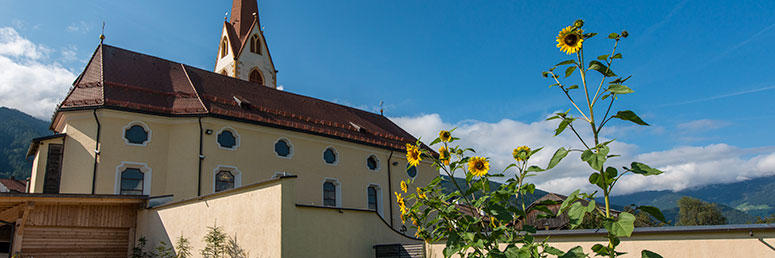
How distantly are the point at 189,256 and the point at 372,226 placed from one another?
4.26m

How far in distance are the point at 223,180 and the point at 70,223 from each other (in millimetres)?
5725

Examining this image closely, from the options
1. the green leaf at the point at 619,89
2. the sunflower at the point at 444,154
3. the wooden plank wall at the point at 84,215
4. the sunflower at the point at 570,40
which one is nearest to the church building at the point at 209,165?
the wooden plank wall at the point at 84,215

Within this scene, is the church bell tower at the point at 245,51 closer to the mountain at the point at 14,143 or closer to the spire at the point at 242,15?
the spire at the point at 242,15

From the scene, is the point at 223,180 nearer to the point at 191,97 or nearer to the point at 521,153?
the point at 191,97

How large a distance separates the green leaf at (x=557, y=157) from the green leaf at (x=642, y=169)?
36cm

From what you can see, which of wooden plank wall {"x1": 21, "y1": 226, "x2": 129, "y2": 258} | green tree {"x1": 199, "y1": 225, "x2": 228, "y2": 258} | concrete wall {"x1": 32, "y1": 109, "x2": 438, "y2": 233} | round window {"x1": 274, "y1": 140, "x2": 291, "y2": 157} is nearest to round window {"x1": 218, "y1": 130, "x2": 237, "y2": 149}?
concrete wall {"x1": 32, "y1": 109, "x2": 438, "y2": 233}

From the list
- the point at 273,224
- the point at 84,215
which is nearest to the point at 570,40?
the point at 273,224

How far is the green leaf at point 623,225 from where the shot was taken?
98.7 inches

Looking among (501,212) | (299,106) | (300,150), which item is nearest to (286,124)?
(300,150)

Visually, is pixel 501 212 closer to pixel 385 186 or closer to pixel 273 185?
pixel 273 185

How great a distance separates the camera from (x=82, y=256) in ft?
40.8

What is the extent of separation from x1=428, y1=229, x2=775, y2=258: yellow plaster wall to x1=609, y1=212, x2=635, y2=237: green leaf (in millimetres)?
4089

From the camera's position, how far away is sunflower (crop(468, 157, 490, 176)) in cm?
384

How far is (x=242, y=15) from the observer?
96.5 feet
